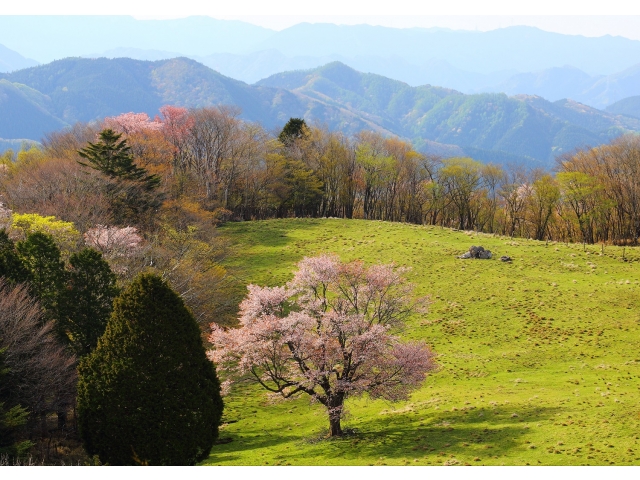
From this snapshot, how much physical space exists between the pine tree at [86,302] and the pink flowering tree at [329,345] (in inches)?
329

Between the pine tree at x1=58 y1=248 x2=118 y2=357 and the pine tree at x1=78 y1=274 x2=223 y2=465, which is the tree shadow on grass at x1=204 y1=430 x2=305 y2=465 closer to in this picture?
the pine tree at x1=78 y1=274 x2=223 y2=465

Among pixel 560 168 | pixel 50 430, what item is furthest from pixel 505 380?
pixel 560 168

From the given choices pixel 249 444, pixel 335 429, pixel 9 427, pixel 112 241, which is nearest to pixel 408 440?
pixel 335 429

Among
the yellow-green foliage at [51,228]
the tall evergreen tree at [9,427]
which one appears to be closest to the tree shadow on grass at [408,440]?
the tall evergreen tree at [9,427]

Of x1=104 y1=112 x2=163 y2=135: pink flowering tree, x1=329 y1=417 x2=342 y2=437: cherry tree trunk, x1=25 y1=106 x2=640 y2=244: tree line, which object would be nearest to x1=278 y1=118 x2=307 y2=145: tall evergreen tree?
x1=25 y1=106 x2=640 y2=244: tree line

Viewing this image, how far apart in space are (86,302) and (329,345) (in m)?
14.1

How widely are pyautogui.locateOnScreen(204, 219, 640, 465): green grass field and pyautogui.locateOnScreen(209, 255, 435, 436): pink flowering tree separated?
7.39 ft

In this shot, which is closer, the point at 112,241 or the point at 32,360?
the point at 32,360

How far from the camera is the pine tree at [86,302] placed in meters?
30.6

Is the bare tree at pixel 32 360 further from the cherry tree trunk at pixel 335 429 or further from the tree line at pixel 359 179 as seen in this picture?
the tree line at pixel 359 179

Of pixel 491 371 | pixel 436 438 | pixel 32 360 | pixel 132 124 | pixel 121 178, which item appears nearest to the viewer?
pixel 436 438

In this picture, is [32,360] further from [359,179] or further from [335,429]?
[359,179]

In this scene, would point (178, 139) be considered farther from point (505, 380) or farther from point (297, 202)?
point (505, 380)

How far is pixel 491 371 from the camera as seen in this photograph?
34.9 m
